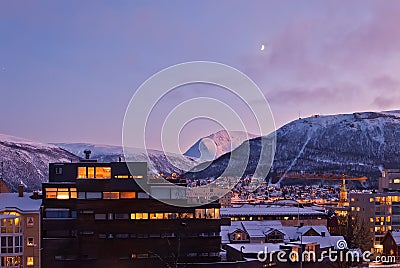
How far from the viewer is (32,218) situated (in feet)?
180

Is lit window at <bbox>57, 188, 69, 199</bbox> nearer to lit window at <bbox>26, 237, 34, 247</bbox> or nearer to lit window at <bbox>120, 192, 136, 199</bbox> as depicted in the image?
lit window at <bbox>26, 237, 34, 247</bbox>

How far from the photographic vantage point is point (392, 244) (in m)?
82.7

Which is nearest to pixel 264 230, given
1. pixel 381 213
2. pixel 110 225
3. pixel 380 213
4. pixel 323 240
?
pixel 323 240

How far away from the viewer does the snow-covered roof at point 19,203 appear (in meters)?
54.9

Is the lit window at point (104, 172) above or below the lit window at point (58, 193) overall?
above

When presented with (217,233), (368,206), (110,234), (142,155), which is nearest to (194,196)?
(217,233)

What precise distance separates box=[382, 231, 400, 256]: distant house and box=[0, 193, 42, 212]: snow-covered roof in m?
48.9

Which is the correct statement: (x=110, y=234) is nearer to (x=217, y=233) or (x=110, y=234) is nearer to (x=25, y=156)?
(x=217, y=233)

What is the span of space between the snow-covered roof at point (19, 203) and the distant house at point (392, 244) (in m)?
48.9


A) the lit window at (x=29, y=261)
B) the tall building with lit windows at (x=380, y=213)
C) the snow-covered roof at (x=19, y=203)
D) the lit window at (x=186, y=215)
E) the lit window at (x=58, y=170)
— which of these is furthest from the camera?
the tall building with lit windows at (x=380, y=213)

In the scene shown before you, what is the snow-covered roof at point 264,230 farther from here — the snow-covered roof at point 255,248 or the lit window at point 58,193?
the lit window at point 58,193

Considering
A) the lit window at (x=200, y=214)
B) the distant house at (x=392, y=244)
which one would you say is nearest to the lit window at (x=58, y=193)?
the lit window at (x=200, y=214)

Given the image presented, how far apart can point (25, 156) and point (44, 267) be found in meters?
135

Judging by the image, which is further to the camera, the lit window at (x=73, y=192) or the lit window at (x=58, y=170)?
the lit window at (x=58, y=170)
